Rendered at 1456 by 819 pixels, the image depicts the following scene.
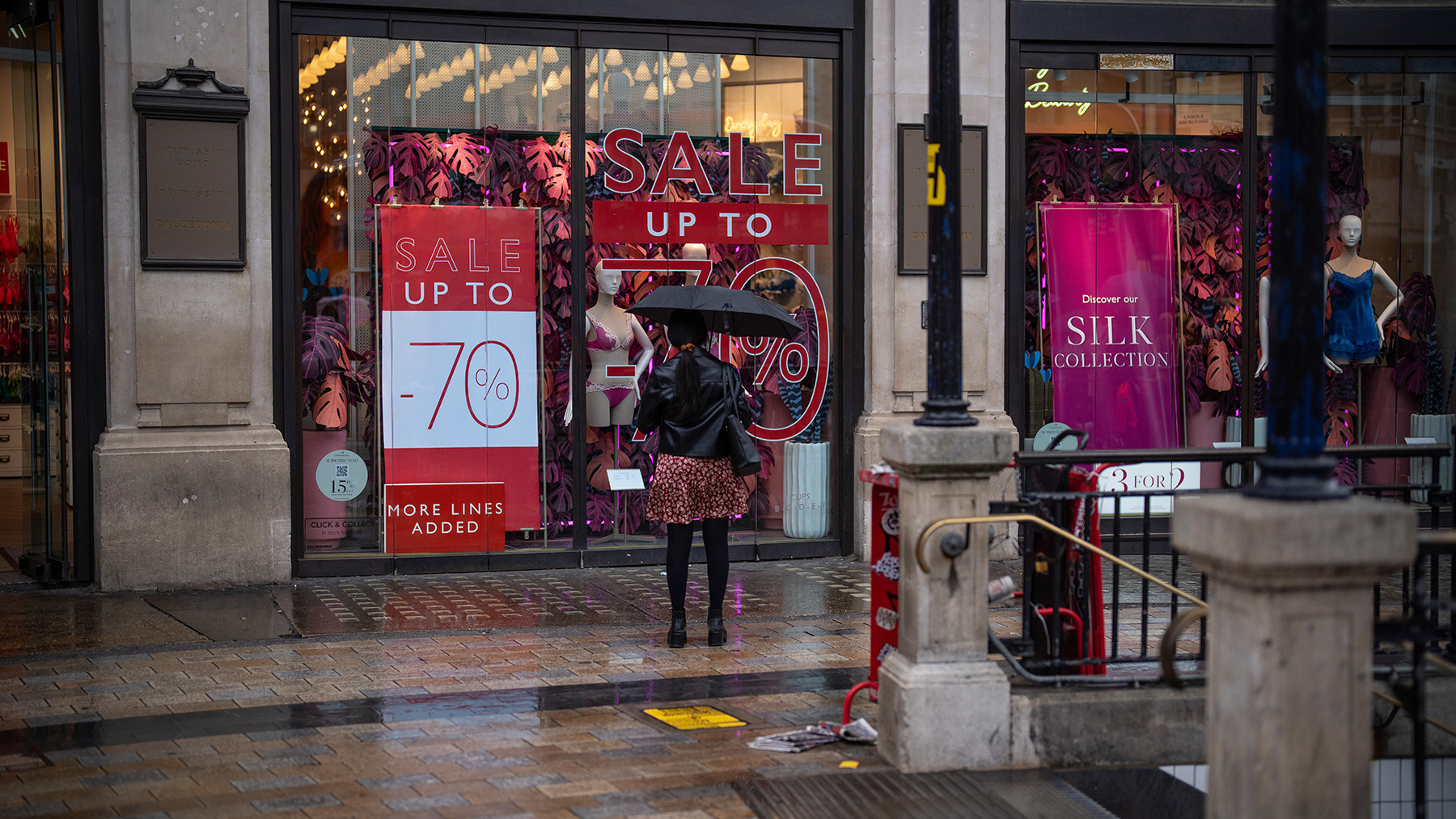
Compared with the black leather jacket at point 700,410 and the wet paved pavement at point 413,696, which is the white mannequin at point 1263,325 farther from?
the black leather jacket at point 700,410

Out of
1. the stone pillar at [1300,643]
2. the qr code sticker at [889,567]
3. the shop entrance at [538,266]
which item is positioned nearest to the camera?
the stone pillar at [1300,643]

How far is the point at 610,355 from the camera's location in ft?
33.6

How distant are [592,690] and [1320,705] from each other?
3736mm

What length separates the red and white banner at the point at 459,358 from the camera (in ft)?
32.2

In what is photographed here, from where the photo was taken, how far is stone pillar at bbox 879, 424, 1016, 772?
5305 millimetres

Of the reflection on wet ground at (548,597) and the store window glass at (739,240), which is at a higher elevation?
the store window glass at (739,240)

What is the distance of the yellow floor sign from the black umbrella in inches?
88.2

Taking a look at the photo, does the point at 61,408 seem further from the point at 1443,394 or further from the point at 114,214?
the point at 1443,394

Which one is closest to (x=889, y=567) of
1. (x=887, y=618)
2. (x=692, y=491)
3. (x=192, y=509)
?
(x=887, y=618)

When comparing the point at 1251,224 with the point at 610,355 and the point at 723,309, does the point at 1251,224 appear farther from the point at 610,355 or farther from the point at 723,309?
the point at 723,309

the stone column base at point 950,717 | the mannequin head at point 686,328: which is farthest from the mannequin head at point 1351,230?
the stone column base at point 950,717

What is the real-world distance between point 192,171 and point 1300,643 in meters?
7.86

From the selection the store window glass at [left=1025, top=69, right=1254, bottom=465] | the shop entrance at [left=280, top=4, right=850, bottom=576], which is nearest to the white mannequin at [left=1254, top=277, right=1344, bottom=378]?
the store window glass at [left=1025, top=69, right=1254, bottom=465]

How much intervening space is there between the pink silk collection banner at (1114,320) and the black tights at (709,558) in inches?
174
